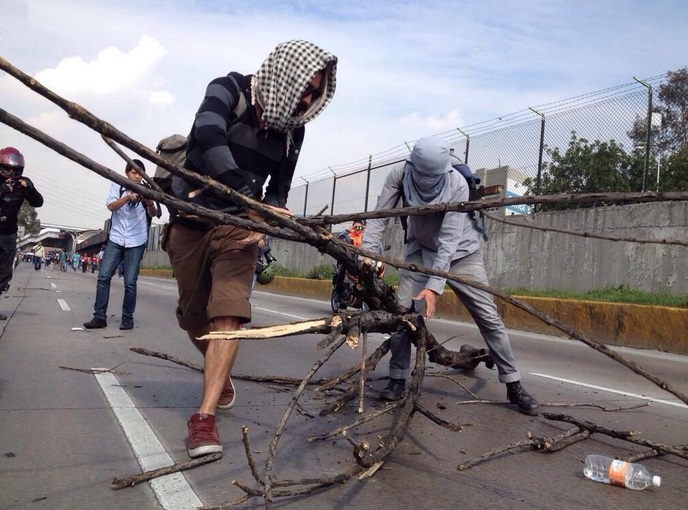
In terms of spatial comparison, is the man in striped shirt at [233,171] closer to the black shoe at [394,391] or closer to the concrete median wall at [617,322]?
the black shoe at [394,391]

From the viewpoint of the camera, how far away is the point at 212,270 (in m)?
3.62

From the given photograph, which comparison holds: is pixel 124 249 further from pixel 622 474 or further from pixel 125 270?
pixel 622 474

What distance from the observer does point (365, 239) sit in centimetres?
480

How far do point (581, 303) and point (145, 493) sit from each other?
9.14 m

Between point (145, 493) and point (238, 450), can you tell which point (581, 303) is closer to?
point (238, 450)

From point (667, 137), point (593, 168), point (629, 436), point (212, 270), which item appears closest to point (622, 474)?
point (629, 436)

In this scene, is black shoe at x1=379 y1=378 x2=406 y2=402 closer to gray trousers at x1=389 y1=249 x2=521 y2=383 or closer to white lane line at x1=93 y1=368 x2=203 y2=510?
gray trousers at x1=389 y1=249 x2=521 y2=383

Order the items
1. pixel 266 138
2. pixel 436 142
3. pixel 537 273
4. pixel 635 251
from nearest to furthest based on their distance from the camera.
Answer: pixel 266 138 < pixel 436 142 < pixel 635 251 < pixel 537 273

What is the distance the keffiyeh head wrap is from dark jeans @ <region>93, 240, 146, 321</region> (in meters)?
4.27

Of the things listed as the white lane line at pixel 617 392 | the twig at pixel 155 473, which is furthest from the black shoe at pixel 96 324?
the twig at pixel 155 473

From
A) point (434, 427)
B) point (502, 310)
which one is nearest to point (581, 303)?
point (502, 310)

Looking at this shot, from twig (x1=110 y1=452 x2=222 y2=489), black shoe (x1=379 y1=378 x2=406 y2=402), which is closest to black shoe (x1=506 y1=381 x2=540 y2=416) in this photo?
black shoe (x1=379 y1=378 x2=406 y2=402)

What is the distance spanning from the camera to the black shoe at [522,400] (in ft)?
14.9

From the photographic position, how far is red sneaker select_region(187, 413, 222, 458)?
3.20 metres
